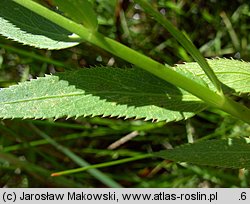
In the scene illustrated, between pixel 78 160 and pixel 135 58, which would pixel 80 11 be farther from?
pixel 78 160

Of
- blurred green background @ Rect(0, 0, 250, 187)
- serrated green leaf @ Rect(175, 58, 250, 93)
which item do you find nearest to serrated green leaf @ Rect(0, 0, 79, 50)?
serrated green leaf @ Rect(175, 58, 250, 93)

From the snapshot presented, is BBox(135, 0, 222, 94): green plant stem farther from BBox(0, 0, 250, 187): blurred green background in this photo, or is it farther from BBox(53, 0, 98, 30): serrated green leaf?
BBox(0, 0, 250, 187): blurred green background

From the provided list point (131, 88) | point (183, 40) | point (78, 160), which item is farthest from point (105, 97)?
point (78, 160)

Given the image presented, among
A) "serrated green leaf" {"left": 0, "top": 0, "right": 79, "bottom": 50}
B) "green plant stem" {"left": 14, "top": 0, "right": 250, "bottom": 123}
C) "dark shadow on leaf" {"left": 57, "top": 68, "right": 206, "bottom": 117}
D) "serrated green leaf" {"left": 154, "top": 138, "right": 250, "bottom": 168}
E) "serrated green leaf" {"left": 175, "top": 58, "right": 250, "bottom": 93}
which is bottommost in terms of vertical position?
"serrated green leaf" {"left": 154, "top": 138, "right": 250, "bottom": 168}

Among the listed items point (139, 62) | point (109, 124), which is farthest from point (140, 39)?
point (139, 62)

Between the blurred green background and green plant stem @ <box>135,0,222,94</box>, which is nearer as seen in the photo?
green plant stem @ <box>135,0,222,94</box>

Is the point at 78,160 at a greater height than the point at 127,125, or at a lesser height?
lesser
